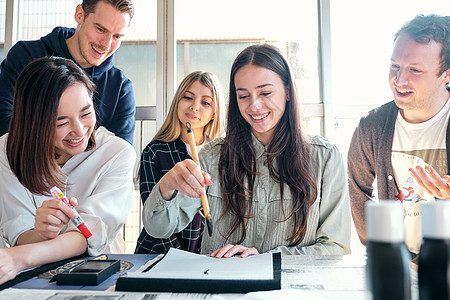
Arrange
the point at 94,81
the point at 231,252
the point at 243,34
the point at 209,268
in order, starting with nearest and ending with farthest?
the point at 209,268 < the point at 231,252 < the point at 94,81 < the point at 243,34

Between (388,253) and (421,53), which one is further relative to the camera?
(421,53)

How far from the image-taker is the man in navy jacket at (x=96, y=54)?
205cm

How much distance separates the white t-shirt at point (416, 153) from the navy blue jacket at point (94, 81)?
1.42 meters

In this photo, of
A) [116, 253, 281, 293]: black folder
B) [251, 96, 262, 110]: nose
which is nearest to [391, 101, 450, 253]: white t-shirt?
[251, 96, 262, 110]: nose

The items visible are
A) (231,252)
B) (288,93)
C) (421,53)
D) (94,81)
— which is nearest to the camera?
(231,252)

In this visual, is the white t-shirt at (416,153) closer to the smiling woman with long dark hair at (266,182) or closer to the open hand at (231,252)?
the smiling woman with long dark hair at (266,182)

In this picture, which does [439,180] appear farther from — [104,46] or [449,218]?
[104,46]

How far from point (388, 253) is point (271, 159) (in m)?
1.06

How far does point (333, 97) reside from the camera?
9.15 feet

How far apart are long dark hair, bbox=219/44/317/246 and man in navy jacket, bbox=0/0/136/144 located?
853 millimetres

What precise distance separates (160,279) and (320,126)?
2247 mm

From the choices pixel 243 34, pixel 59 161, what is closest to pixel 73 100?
pixel 59 161

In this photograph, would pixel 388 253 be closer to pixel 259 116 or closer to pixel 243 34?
pixel 259 116

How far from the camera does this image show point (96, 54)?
2.09 meters
